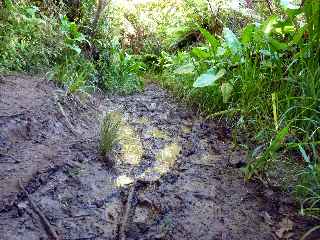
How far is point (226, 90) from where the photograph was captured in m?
3.45

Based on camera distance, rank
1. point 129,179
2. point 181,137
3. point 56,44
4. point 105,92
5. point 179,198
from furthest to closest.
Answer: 1. point 105,92
2. point 56,44
3. point 181,137
4. point 129,179
5. point 179,198

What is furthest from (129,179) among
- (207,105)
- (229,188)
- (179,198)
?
(207,105)

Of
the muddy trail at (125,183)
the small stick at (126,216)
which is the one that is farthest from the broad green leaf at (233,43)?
the small stick at (126,216)

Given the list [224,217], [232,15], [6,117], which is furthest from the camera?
[232,15]

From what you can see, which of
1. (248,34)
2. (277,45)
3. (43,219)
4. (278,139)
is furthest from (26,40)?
(278,139)

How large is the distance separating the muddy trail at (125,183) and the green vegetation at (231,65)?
0.58ft

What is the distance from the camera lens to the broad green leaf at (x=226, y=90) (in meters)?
3.42

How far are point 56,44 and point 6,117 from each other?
2130 mm

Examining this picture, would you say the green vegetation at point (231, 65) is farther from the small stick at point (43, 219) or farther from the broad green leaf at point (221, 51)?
the small stick at point (43, 219)

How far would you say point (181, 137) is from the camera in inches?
133

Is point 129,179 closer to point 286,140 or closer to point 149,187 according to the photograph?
point 149,187

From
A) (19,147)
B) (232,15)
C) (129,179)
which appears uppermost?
(19,147)

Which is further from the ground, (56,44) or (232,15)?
(56,44)

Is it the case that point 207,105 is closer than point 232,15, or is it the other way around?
→ point 207,105
